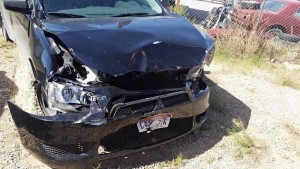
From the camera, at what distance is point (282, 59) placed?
682 centimetres

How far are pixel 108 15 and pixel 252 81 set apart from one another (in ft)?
9.52

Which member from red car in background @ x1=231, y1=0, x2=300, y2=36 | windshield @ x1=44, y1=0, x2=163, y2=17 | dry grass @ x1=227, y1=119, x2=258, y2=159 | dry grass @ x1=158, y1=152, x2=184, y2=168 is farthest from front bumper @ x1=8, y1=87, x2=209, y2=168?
red car in background @ x1=231, y1=0, x2=300, y2=36

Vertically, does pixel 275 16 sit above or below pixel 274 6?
below

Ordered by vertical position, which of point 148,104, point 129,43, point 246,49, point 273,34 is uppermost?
point 129,43

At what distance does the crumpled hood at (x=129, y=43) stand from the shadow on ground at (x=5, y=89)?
1.30m

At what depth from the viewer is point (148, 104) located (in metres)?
2.79

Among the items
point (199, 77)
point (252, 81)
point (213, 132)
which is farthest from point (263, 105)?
point (199, 77)

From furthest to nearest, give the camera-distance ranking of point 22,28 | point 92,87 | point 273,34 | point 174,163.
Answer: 1. point 273,34
2. point 22,28
3. point 174,163
4. point 92,87

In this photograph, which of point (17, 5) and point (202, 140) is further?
point (202, 140)

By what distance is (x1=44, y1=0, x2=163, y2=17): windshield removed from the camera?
3.63 meters

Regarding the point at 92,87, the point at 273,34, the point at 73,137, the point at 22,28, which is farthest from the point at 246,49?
the point at 73,137

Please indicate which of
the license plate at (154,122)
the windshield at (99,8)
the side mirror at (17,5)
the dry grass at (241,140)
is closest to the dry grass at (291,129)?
the dry grass at (241,140)

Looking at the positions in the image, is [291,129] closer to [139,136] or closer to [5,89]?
[139,136]

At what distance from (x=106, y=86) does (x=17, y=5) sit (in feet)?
5.37
